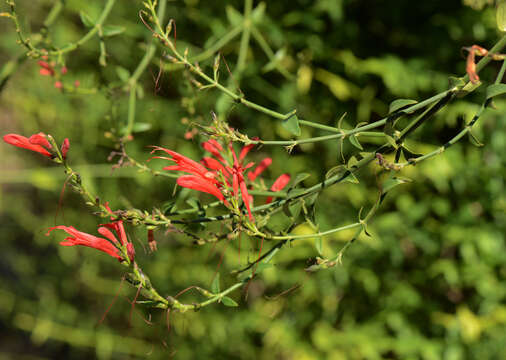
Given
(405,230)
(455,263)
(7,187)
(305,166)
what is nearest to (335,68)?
(305,166)

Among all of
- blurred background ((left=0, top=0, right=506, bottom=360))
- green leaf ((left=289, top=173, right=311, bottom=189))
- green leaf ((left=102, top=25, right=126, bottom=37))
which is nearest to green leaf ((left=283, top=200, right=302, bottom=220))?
green leaf ((left=289, top=173, right=311, bottom=189))

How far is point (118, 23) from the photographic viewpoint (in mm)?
1360

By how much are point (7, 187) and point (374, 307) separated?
214 cm

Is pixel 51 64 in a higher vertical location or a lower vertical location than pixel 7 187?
higher

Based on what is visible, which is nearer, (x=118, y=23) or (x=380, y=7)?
(x=380, y=7)

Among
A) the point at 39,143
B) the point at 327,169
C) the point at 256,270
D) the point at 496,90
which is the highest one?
the point at 496,90

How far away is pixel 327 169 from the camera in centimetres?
128

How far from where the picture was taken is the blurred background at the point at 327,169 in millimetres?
1102

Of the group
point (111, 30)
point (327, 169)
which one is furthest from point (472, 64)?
point (327, 169)

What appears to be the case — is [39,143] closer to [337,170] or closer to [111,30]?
[337,170]

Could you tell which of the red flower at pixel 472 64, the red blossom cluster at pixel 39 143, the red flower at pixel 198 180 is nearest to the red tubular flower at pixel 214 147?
the red flower at pixel 198 180

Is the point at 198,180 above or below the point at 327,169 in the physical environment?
above

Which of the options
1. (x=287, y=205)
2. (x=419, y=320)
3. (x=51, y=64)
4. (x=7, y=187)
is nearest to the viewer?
(x=287, y=205)

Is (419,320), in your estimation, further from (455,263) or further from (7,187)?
(7,187)
